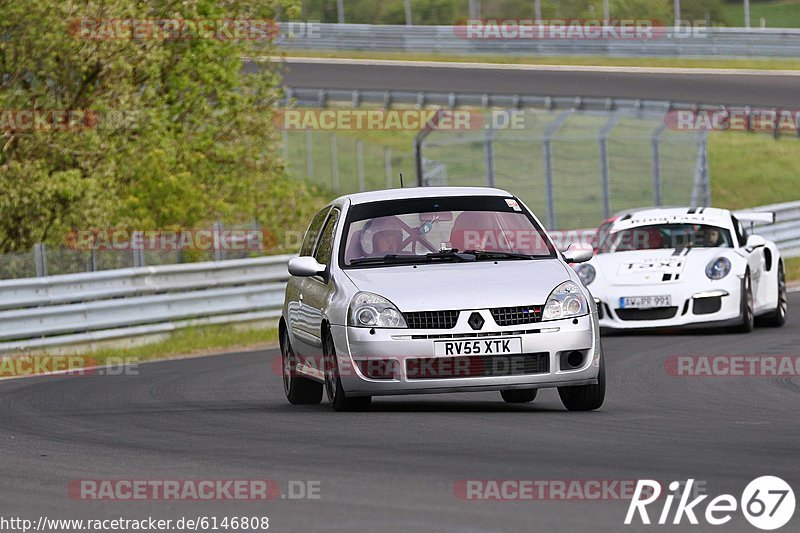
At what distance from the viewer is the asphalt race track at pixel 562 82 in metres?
41.1

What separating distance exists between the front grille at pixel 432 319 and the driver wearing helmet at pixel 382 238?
93 cm

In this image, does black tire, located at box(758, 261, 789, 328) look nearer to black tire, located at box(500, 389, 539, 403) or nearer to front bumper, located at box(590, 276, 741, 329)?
front bumper, located at box(590, 276, 741, 329)

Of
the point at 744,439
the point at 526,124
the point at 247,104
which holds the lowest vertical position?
the point at 526,124

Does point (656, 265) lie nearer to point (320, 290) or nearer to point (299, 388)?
point (299, 388)

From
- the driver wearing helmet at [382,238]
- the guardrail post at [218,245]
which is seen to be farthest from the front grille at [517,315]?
the guardrail post at [218,245]

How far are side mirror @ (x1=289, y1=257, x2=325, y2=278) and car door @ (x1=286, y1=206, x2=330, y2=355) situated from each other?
37 centimetres

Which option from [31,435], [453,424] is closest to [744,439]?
[453,424]

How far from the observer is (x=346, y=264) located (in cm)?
1032

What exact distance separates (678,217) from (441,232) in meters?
7.62

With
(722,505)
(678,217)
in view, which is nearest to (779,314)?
(678,217)

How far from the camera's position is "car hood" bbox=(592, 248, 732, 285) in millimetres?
16328

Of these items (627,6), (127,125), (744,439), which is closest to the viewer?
(744,439)

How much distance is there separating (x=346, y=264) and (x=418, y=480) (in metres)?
3.53

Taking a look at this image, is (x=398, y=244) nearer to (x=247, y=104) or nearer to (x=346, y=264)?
(x=346, y=264)
